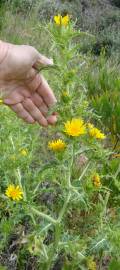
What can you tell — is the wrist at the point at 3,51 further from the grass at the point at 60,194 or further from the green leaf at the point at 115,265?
the green leaf at the point at 115,265

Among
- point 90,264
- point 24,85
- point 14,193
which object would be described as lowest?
point 90,264

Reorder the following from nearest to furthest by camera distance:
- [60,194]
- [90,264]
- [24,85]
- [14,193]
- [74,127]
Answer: [74,127] → [14,193] → [90,264] → [60,194] → [24,85]

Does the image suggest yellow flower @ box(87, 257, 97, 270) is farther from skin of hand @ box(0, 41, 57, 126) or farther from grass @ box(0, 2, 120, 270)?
skin of hand @ box(0, 41, 57, 126)

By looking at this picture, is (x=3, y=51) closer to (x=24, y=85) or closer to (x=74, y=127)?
(x=24, y=85)

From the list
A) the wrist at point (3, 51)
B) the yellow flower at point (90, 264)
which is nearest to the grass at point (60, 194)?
the yellow flower at point (90, 264)

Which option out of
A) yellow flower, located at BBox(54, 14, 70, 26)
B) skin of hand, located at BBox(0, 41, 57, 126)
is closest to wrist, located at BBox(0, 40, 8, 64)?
skin of hand, located at BBox(0, 41, 57, 126)

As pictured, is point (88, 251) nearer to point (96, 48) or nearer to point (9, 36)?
point (9, 36)

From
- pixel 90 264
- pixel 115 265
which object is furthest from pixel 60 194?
pixel 115 265
